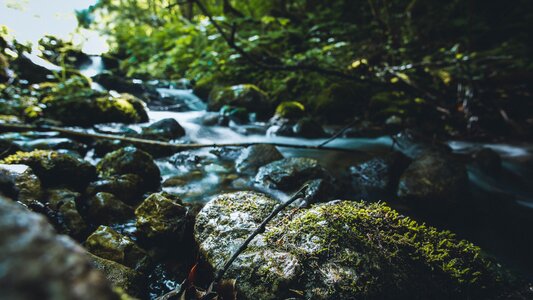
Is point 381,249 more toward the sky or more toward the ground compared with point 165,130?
more toward the sky

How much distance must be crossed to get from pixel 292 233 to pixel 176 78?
1421 centimetres

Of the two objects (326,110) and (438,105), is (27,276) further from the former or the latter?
(326,110)

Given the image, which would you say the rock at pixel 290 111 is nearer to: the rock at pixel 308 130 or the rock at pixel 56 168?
the rock at pixel 308 130

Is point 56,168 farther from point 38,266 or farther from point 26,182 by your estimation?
point 38,266

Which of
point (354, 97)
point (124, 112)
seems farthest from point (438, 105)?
point (124, 112)

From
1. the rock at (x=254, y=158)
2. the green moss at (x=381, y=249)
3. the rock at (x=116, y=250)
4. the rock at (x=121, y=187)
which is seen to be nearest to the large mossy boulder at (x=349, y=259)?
the green moss at (x=381, y=249)

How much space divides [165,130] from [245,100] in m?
3.61

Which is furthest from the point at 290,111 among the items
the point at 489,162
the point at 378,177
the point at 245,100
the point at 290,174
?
the point at 489,162

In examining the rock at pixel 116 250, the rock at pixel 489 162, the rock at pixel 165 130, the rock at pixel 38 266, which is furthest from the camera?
the rock at pixel 165 130

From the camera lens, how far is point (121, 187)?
3604 millimetres

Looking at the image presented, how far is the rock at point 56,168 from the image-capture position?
135 inches

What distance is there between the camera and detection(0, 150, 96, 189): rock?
343 centimetres

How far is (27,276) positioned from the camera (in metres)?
0.33

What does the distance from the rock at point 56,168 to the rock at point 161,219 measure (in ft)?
4.78
